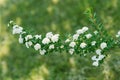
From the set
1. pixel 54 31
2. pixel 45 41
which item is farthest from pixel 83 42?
pixel 54 31

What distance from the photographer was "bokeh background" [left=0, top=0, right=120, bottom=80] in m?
5.94

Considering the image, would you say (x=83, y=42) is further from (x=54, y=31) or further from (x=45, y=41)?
(x=54, y=31)

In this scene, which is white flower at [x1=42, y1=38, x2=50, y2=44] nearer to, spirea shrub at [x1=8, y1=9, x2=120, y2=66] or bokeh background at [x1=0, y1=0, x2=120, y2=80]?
spirea shrub at [x1=8, y1=9, x2=120, y2=66]

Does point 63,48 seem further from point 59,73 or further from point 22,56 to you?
point 22,56

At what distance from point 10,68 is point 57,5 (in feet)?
5.43

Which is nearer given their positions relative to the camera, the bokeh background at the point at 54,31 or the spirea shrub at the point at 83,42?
the spirea shrub at the point at 83,42

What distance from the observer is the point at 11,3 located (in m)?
8.81

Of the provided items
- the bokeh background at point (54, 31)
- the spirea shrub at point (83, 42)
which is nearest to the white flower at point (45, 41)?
the spirea shrub at point (83, 42)

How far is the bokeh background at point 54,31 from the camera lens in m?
5.94

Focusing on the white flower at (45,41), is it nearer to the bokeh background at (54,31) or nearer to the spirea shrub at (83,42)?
the spirea shrub at (83,42)

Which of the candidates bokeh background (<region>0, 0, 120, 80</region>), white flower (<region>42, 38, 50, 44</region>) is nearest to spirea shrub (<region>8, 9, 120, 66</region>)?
white flower (<region>42, 38, 50, 44</region>)

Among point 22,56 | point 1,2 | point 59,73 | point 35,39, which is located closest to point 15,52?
point 22,56

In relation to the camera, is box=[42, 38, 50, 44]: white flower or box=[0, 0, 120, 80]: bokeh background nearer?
box=[42, 38, 50, 44]: white flower

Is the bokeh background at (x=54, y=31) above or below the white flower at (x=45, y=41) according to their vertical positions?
above
